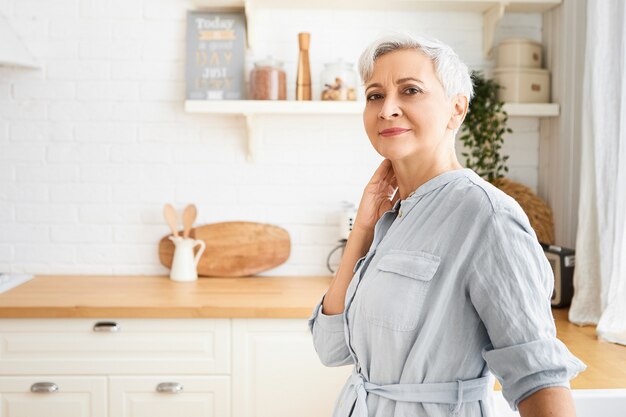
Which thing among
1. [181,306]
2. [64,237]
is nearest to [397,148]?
[181,306]

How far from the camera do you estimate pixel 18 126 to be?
3.18 metres

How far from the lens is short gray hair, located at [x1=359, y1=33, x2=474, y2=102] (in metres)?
1.27

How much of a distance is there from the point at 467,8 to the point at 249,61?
3.19 feet

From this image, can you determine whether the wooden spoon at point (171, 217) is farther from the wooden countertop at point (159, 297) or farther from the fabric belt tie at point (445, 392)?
the fabric belt tie at point (445, 392)

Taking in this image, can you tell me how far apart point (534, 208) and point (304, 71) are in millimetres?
1155

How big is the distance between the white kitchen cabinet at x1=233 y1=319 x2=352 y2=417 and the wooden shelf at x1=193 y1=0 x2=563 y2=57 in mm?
1258

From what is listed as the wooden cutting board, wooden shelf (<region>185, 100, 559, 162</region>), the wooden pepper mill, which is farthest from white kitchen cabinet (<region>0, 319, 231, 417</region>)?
the wooden pepper mill

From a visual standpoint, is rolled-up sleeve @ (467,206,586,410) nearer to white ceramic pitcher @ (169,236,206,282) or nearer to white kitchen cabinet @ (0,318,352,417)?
white kitchen cabinet @ (0,318,352,417)

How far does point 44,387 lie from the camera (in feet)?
8.46

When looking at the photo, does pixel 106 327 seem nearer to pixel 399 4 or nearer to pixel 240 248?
pixel 240 248

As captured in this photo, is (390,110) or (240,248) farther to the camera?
(240,248)

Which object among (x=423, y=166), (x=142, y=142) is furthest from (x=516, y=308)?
(x=142, y=142)

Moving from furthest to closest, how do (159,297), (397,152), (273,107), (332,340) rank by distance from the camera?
(273,107), (159,297), (332,340), (397,152)

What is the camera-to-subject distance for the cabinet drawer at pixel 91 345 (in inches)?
102
